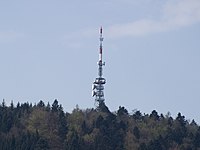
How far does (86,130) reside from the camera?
73000 millimetres

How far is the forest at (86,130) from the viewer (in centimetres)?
6660

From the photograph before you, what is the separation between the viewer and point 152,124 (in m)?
78.9

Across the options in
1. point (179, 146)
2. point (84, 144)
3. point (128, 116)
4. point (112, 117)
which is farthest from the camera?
point (128, 116)

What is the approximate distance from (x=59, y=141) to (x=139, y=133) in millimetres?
11115

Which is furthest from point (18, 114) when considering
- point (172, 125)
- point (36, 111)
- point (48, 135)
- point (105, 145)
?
point (172, 125)

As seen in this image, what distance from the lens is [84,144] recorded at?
221 feet

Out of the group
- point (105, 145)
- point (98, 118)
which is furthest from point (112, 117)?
point (105, 145)

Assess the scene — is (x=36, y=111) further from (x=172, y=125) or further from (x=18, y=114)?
(x=172, y=125)

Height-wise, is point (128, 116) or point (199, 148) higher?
point (128, 116)

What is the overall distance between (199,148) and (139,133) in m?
7.58

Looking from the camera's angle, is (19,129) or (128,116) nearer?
(19,129)

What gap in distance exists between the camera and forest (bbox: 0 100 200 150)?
6660 cm

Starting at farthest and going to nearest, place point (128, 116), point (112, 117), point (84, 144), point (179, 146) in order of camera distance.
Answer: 1. point (128, 116)
2. point (112, 117)
3. point (179, 146)
4. point (84, 144)

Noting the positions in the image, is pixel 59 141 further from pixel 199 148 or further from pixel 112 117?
pixel 199 148
